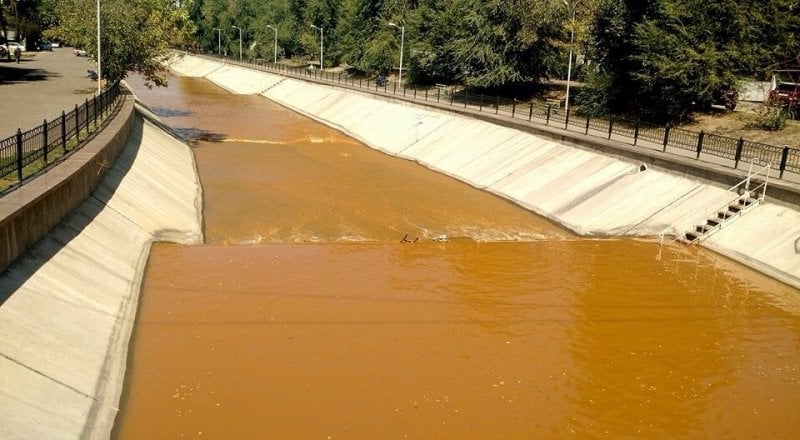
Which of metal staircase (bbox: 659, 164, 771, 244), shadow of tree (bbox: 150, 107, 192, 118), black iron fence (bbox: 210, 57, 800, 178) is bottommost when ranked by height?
shadow of tree (bbox: 150, 107, 192, 118)

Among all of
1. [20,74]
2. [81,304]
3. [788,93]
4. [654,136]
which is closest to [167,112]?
[20,74]

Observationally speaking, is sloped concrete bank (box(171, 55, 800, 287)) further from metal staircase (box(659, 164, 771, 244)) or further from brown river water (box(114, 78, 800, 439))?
brown river water (box(114, 78, 800, 439))

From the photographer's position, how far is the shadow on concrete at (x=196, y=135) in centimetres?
4454

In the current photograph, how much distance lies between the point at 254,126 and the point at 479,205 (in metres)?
29.0

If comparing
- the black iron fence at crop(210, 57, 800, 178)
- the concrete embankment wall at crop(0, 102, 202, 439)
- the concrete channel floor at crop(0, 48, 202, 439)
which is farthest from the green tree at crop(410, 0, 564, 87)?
the concrete embankment wall at crop(0, 102, 202, 439)

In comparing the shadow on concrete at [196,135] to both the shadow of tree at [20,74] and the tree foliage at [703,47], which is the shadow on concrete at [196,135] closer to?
the shadow of tree at [20,74]

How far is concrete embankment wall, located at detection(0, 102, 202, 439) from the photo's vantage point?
10445mm

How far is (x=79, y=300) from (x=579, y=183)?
2137 centimetres

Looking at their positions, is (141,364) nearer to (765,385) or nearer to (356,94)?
(765,385)

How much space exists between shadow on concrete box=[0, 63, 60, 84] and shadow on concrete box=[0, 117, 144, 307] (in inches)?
1215

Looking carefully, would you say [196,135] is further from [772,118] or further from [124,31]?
[772,118]

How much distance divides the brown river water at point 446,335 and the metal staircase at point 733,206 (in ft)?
2.71

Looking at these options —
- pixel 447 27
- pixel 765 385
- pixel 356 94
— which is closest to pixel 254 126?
pixel 356 94

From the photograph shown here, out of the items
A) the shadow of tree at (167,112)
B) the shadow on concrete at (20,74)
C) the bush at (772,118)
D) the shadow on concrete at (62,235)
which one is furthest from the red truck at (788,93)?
the shadow on concrete at (20,74)
